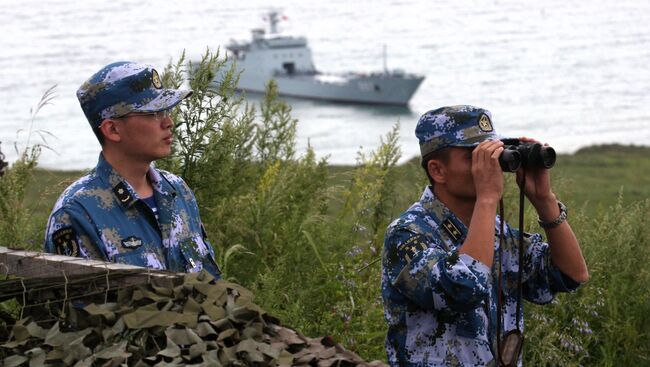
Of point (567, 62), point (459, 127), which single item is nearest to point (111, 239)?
point (459, 127)

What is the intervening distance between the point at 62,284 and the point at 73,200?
689 millimetres

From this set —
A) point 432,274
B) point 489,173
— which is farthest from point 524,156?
point 432,274

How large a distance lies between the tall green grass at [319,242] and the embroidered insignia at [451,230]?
1.84 meters

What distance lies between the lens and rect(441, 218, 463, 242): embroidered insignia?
4289 mm

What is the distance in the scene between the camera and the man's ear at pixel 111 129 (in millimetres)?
4504

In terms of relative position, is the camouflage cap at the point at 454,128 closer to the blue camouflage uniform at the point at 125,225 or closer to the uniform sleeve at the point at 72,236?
the blue camouflage uniform at the point at 125,225

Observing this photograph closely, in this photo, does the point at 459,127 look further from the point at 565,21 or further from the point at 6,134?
the point at 565,21

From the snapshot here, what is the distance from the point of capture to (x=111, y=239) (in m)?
4.32

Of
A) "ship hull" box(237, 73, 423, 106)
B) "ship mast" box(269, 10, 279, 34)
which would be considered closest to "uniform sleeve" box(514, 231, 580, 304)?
"ship hull" box(237, 73, 423, 106)

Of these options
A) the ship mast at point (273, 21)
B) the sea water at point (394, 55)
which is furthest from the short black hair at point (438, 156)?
the ship mast at point (273, 21)

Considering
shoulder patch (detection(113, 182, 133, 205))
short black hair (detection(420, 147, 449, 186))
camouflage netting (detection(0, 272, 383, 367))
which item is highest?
short black hair (detection(420, 147, 449, 186))

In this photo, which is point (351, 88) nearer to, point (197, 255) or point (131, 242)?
point (197, 255)

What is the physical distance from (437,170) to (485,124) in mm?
232

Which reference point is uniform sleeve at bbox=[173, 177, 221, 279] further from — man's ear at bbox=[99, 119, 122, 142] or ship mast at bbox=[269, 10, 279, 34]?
ship mast at bbox=[269, 10, 279, 34]
